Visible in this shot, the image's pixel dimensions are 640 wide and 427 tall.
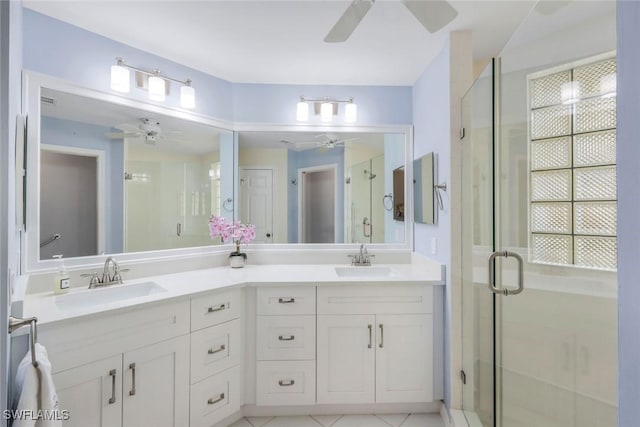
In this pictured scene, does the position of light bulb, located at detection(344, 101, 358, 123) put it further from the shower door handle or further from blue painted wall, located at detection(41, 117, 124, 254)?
blue painted wall, located at detection(41, 117, 124, 254)

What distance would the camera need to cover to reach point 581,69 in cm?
130

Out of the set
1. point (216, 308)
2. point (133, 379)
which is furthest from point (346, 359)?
point (133, 379)

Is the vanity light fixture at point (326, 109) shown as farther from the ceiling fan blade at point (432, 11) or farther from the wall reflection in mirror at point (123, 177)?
the ceiling fan blade at point (432, 11)

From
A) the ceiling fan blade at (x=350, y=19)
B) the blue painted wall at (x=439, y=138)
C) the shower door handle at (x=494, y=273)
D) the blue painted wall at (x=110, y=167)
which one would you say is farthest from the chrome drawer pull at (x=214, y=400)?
the ceiling fan blade at (x=350, y=19)

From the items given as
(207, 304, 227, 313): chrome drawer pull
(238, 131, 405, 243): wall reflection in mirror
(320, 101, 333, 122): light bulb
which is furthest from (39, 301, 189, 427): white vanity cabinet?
(320, 101, 333, 122): light bulb

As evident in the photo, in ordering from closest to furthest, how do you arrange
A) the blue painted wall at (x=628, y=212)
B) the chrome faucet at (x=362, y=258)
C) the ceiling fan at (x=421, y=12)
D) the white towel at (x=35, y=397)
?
the blue painted wall at (x=628, y=212)
the white towel at (x=35, y=397)
the ceiling fan at (x=421, y=12)
the chrome faucet at (x=362, y=258)

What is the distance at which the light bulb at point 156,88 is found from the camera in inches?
79.8

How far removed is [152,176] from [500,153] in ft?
7.11

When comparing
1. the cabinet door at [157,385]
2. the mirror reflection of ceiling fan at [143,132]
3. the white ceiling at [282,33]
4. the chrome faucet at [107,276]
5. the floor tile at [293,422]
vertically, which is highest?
the white ceiling at [282,33]

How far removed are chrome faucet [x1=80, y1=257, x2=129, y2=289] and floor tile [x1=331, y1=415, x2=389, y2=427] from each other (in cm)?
161

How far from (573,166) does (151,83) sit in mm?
2438

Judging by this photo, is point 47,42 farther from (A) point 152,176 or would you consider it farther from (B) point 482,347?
(B) point 482,347

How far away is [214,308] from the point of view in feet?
5.82

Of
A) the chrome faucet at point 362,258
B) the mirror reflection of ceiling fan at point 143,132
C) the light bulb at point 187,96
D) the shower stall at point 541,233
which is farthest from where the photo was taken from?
the chrome faucet at point 362,258
